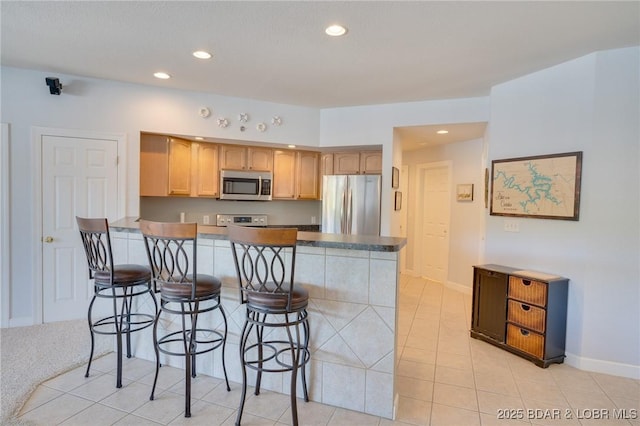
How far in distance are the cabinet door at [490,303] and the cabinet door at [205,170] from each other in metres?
3.59

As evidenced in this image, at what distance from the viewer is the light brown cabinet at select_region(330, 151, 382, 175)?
4.94m

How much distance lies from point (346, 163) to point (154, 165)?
8.68 ft

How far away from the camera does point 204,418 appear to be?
2.13 m

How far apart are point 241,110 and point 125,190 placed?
1747mm

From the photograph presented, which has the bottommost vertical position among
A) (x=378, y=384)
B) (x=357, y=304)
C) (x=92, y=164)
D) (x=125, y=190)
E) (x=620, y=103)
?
(x=378, y=384)

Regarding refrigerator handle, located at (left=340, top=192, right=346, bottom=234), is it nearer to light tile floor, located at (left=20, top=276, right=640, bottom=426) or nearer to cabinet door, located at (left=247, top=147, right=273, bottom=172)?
cabinet door, located at (left=247, top=147, right=273, bottom=172)

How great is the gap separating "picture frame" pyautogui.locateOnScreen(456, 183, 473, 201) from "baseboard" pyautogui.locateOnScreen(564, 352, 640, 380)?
278cm

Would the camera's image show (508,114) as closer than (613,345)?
No

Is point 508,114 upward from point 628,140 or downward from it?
upward

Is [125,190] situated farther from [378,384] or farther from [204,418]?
[378,384]

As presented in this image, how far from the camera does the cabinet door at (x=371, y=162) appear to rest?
193 inches

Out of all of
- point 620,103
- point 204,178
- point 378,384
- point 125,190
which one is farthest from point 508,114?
point 125,190

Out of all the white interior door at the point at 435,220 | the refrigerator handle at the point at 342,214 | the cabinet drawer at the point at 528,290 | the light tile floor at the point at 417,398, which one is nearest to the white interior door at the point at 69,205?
the light tile floor at the point at 417,398

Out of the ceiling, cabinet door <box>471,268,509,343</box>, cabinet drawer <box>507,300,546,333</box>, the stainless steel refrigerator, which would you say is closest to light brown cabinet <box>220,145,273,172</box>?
the stainless steel refrigerator
